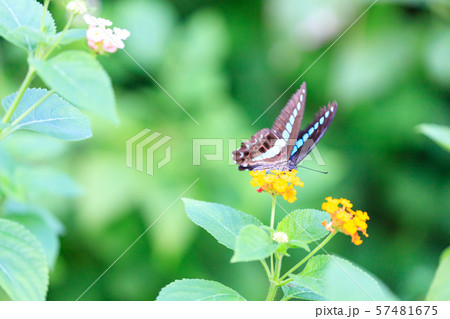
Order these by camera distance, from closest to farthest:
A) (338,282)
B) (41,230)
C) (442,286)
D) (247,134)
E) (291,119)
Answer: (338,282) → (442,286) → (41,230) → (291,119) → (247,134)

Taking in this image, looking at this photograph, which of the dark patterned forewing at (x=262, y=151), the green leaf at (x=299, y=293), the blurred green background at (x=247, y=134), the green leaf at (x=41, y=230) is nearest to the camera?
the green leaf at (x=299, y=293)

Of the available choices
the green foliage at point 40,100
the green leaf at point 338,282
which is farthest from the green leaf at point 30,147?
the green leaf at point 338,282

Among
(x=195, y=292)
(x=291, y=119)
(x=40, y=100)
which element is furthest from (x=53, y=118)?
(x=291, y=119)

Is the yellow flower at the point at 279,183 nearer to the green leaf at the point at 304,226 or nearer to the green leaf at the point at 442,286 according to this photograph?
the green leaf at the point at 304,226

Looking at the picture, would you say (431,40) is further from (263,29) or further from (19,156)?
(19,156)

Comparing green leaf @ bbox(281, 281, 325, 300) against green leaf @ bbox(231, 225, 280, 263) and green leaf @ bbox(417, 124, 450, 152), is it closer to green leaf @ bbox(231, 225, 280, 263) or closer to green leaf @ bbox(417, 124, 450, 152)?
green leaf @ bbox(231, 225, 280, 263)

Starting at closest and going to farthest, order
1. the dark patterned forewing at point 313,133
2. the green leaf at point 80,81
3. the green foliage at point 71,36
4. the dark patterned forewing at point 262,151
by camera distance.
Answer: the green leaf at point 80,81, the green foliage at point 71,36, the dark patterned forewing at point 313,133, the dark patterned forewing at point 262,151

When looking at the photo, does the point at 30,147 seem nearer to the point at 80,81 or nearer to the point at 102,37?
the point at 102,37
